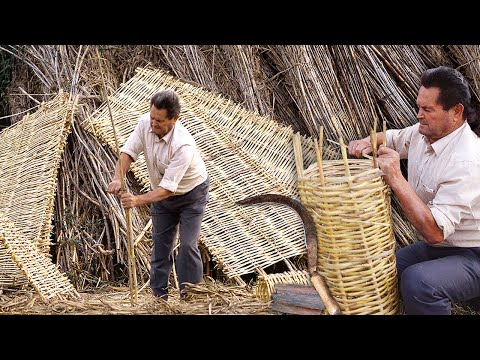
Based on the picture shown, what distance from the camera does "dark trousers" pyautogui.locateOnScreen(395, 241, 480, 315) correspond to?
2.34m

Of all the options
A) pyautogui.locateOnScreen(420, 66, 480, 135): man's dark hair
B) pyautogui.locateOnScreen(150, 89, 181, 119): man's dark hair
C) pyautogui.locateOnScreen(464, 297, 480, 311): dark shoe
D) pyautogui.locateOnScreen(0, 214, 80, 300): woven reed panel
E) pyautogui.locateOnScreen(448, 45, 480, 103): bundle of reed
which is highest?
pyautogui.locateOnScreen(448, 45, 480, 103): bundle of reed

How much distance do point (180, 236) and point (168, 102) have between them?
608mm

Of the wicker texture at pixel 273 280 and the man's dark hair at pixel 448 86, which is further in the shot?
the wicker texture at pixel 273 280

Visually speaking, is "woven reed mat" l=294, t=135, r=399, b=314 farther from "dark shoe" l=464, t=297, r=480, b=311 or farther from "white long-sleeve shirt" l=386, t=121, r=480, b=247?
"dark shoe" l=464, t=297, r=480, b=311

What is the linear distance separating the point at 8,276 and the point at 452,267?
1804 mm

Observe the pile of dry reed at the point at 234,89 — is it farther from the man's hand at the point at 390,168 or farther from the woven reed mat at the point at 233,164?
the man's hand at the point at 390,168

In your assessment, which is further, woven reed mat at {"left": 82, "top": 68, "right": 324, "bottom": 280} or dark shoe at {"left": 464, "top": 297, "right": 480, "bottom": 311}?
woven reed mat at {"left": 82, "top": 68, "right": 324, "bottom": 280}

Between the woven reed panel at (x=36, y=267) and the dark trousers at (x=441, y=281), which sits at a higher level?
the woven reed panel at (x=36, y=267)

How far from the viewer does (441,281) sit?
7.73ft

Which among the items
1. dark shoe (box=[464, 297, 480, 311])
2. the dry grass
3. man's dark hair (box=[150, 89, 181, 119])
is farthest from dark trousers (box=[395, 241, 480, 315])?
man's dark hair (box=[150, 89, 181, 119])

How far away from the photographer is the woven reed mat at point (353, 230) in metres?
2.22

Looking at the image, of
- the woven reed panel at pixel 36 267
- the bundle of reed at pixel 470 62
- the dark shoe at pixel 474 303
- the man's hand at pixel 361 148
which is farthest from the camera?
the bundle of reed at pixel 470 62

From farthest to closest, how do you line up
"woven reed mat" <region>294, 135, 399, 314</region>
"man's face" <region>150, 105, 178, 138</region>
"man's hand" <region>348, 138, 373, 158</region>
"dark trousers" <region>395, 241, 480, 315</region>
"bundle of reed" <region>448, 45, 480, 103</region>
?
"bundle of reed" <region>448, 45, 480, 103</region>, "man's face" <region>150, 105, 178, 138</region>, "man's hand" <region>348, 138, 373, 158</region>, "dark trousers" <region>395, 241, 480, 315</region>, "woven reed mat" <region>294, 135, 399, 314</region>

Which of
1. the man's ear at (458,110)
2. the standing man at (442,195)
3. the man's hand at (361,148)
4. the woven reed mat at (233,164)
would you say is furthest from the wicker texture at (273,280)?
the man's ear at (458,110)
